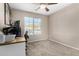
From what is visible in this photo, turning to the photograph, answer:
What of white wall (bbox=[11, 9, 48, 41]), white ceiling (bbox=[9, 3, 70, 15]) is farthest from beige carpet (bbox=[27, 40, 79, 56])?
white ceiling (bbox=[9, 3, 70, 15])

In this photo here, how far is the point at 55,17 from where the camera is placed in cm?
127

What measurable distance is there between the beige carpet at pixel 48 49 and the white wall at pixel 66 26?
0.08 m

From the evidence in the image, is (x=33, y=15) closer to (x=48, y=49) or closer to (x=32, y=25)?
(x=32, y=25)

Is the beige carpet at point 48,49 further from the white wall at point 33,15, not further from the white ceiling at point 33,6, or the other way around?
the white ceiling at point 33,6

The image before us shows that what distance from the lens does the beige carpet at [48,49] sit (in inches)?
47.6

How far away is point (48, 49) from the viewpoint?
1.25 m

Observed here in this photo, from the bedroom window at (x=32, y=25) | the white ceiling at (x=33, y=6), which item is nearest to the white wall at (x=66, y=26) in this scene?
the white ceiling at (x=33, y=6)

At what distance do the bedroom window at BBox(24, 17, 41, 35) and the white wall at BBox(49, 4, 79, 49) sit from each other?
17cm

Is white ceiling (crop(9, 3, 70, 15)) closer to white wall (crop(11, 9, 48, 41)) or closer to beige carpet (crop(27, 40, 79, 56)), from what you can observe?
white wall (crop(11, 9, 48, 41))

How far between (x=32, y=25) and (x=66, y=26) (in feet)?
1.49

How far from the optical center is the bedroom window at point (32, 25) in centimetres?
123

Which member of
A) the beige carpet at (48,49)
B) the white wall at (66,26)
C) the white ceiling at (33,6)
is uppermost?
the white ceiling at (33,6)

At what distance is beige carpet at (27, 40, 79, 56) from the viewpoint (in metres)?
1.21

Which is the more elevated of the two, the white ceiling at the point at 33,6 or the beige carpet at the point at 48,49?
the white ceiling at the point at 33,6
